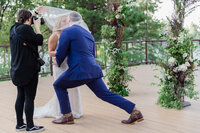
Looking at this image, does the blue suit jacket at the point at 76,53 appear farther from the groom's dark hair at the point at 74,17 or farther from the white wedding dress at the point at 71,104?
the white wedding dress at the point at 71,104

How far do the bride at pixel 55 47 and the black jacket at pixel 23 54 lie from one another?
0.42 metres

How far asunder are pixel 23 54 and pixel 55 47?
0.72 metres

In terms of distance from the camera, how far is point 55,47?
322 cm

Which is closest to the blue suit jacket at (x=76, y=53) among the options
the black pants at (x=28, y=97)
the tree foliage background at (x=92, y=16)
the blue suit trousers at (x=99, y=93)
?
the blue suit trousers at (x=99, y=93)

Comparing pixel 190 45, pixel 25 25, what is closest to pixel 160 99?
pixel 190 45

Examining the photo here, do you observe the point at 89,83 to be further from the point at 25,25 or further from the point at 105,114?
the point at 25,25

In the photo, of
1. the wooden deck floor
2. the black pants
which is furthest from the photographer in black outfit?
the wooden deck floor

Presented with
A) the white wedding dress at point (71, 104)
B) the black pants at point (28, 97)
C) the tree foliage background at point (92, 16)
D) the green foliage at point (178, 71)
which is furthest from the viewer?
the tree foliage background at point (92, 16)

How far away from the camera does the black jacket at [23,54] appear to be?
2.53m

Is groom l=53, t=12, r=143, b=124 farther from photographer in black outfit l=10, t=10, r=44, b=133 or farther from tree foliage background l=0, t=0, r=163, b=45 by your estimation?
tree foliage background l=0, t=0, r=163, b=45

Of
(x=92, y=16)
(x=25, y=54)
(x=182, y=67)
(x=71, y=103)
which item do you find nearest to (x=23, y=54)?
(x=25, y=54)

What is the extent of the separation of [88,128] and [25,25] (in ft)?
4.44

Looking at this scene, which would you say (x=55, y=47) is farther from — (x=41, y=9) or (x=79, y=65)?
(x=79, y=65)

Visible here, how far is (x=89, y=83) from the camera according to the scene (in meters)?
2.92
